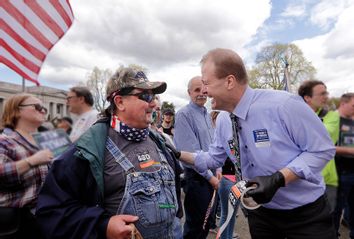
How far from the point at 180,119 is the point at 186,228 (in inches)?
58.9

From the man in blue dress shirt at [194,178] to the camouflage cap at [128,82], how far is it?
5.99 ft

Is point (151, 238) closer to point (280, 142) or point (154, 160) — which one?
point (154, 160)

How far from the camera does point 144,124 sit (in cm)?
204

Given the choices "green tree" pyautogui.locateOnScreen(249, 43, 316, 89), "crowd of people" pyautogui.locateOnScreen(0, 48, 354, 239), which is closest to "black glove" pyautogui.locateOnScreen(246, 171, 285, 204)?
"crowd of people" pyautogui.locateOnScreen(0, 48, 354, 239)

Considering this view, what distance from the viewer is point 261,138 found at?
2213 mm

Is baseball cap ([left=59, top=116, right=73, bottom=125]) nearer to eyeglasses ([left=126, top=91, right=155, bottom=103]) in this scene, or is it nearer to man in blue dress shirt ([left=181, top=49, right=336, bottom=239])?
eyeglasses ([left=126, top=91, right=155, bottom=103])

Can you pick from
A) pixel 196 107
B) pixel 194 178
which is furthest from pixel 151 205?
pixel 196 107

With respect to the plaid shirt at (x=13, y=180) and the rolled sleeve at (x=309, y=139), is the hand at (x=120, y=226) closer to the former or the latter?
the plaid shirt at (x=13, y=180)

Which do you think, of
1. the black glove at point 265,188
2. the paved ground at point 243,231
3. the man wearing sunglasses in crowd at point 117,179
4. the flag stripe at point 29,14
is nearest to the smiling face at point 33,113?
the man wearing sunglasses in crowd at point 117,179

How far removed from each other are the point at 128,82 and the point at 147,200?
812 mm

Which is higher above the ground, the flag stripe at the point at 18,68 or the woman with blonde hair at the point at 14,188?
the flag stripe at the point at 18,68

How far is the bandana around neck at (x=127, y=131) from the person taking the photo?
6.52 feet

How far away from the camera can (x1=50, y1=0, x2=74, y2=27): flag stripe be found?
5.82 ft

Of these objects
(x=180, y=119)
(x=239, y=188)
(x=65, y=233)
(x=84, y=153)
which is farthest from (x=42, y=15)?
(x=180, y=119)
